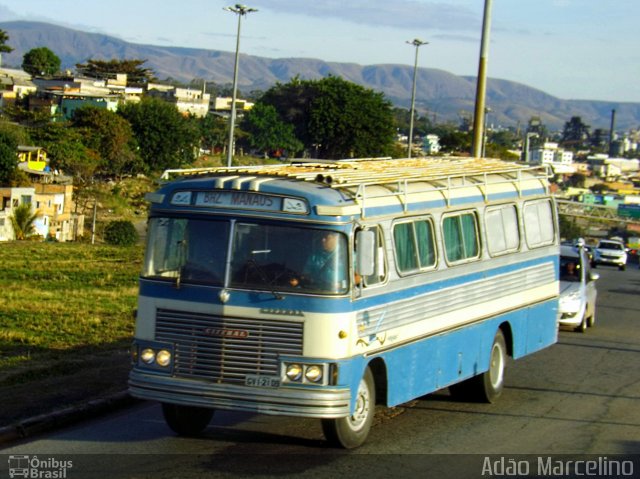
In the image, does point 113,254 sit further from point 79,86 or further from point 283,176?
point 79,86

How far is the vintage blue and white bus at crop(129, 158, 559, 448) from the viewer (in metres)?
9.67

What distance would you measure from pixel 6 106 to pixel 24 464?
89597 millimetres

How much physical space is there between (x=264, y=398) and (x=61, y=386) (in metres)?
4.07

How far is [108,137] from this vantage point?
81.5 meters

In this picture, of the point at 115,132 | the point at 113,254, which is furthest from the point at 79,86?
the point at 113,254

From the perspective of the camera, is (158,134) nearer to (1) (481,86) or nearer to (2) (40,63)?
(2) (40,63)

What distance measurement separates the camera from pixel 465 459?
1013 centimetres

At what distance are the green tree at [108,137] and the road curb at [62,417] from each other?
2715 inches

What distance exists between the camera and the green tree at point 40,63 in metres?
142

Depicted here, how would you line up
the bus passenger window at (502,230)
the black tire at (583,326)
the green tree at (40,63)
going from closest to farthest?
the bus passenger window at (502,230), the black tire at (583,326), the green tree at (40,63)

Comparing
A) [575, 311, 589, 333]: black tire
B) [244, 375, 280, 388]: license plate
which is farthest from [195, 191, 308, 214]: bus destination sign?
[575, 311, 589, 333]: black tire

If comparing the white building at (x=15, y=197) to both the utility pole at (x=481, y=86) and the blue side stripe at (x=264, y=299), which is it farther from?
the blue side stripe at (x=264, y=299)

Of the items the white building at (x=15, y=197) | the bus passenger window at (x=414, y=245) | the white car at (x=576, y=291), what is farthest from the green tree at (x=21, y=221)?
the bus passenger window at (x=414, y=245)

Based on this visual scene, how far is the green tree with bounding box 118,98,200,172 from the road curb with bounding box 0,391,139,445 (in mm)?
76740
